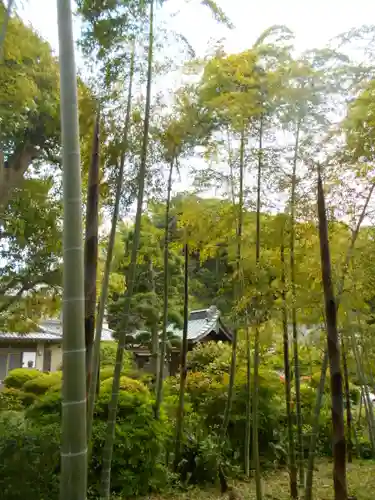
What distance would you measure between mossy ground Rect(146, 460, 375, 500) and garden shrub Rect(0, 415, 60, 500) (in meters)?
1.61

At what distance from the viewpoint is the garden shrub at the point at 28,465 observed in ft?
11.1

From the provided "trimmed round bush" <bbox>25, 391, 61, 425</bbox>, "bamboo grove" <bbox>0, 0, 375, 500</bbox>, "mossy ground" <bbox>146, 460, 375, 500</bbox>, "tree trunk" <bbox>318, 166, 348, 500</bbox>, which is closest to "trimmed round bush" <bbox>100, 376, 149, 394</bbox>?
"bamboo grove" <bbox>0, 0, 375, 500</bbox>

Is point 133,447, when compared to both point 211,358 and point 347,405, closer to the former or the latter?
point 211,358

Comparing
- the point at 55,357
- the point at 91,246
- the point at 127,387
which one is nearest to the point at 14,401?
the point at 127,387

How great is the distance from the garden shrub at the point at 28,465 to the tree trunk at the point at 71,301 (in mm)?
1966

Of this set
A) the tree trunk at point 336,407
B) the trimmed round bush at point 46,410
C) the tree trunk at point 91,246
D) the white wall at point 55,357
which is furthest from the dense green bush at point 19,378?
the tree trunk at point 336,407

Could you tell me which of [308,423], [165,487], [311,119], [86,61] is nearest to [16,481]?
[165,487]

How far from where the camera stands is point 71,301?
5.85 ft

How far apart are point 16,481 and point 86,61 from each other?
10.6ft

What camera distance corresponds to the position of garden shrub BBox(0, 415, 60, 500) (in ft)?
11.1

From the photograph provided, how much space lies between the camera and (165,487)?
4922 millimetres

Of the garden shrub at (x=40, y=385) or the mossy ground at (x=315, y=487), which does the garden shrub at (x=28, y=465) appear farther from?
the garden shrub at (x=40, y=385)

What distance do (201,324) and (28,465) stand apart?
27.8 ft

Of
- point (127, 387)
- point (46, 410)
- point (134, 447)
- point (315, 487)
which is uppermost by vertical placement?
point (127, 387)
